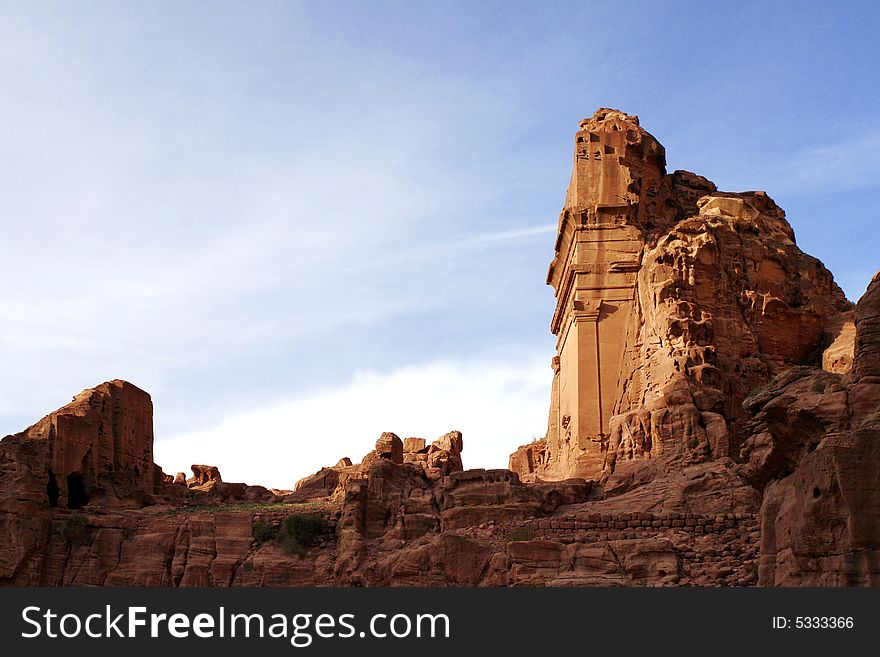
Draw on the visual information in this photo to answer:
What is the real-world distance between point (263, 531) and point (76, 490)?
5532mm

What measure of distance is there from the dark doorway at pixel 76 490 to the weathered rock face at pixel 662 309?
37.2ft

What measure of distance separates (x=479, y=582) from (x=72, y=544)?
974 centimetres

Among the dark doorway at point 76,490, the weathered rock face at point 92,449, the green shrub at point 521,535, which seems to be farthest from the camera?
the dark doorway at point 76,490

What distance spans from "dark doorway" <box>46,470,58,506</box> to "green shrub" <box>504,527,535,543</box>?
11.2 meters

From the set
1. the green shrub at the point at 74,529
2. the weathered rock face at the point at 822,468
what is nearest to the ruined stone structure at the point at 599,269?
the green shrub at the point at 74,529

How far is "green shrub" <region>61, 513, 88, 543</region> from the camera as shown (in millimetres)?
29703

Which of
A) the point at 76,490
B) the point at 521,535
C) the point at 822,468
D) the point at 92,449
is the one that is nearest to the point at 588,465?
the point at 521,535

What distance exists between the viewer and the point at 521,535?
2586cm

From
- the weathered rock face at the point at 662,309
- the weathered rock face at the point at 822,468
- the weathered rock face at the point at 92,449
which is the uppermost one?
the weathered rock face at the point at 662,309

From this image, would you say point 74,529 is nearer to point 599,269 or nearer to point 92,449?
point 92,449

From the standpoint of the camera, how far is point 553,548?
25.1 meters

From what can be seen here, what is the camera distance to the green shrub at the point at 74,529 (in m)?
29.7

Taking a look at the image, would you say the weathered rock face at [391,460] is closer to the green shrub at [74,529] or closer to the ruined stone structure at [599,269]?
the ruined stone structure at [599,269]

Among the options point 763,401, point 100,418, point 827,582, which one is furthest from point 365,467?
point 827,582
